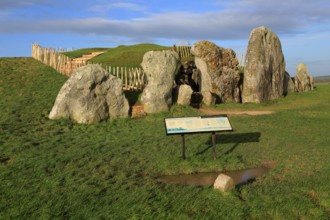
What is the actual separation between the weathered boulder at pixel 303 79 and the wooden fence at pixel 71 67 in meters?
14.3

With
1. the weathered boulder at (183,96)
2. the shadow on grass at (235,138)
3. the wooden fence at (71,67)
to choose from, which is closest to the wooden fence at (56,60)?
the wooden fence at (71,67)

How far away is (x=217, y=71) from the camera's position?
83.3ft

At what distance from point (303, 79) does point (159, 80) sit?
16.7 meters

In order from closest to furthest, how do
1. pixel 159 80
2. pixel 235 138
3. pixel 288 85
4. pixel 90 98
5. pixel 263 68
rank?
pixel 235 138
pixel 90 98
pixel 159 80
pixel 263 68
pixel 288 85

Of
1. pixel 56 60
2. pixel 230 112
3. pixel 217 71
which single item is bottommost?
pixel 230 112

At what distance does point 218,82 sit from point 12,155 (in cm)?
1616

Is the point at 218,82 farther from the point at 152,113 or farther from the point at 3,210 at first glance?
the point at 3,210

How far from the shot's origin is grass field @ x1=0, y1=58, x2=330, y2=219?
7.97 meters

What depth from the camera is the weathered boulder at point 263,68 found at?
85.1ft

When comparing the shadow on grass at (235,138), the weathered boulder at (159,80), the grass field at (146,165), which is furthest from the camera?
the weathered boulder at (159,80)

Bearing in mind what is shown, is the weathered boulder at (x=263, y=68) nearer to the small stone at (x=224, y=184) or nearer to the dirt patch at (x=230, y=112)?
the dirt patch at (x=230, y=112)

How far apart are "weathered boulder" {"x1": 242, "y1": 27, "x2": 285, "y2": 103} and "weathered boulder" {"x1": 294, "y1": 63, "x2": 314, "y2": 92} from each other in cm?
349

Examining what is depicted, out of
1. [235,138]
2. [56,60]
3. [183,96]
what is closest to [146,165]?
[235,138]

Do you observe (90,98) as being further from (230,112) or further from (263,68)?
(263,68)
